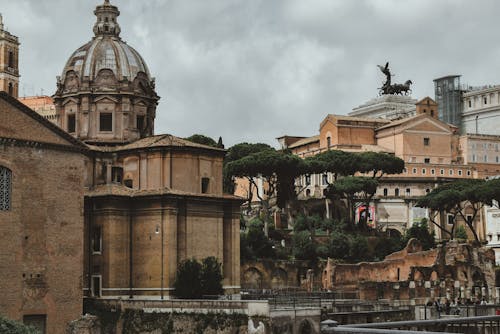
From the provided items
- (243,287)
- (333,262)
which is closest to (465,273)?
(333,262)

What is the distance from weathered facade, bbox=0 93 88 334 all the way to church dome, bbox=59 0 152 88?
11215mm

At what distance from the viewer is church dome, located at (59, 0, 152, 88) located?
50.7m

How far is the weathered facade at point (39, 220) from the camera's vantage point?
37.2 m

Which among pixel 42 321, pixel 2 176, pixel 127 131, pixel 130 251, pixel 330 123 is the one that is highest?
pixel 330 123

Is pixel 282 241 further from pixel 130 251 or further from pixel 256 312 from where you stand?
pixel 256 312

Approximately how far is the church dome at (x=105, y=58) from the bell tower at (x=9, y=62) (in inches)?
2100

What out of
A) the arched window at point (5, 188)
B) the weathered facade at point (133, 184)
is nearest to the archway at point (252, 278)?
the weathered facade at point (133, 184)

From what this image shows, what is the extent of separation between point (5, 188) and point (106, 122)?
13.6m

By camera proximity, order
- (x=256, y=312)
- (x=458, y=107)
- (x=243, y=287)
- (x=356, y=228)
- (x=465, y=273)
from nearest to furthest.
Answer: (x=256, y=312) < (x=243, y=287) < (x=465, y=273) < (x=356, y=228) < (x=458, y=107)

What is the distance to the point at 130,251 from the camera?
4497cm

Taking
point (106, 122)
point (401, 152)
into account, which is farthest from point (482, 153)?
point (106, 122)

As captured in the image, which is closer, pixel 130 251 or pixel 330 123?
pixel 130 251

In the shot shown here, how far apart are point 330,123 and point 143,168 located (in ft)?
129

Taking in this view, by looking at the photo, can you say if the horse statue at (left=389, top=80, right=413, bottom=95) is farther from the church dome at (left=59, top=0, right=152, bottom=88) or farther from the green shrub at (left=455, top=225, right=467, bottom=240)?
the church dome at (left=59, top=0, right=152, bottom=88)
